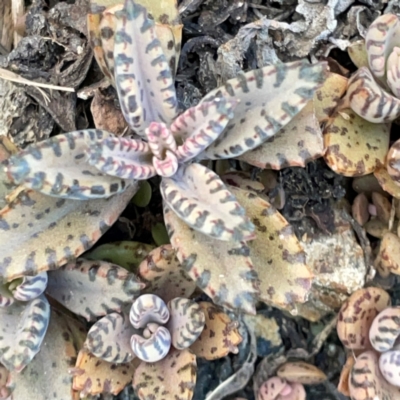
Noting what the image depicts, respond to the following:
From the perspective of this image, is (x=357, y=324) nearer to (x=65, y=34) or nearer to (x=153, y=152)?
(x=153, y=152)

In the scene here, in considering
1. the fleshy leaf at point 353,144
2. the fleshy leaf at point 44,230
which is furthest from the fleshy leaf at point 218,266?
the fleshy leaf at point 353,144

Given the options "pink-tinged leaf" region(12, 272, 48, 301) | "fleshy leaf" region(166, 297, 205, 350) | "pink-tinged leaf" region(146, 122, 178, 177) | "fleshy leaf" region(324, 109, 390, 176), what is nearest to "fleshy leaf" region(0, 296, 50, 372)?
"pink-tinged leaf" region(12, 272, 48, 301)

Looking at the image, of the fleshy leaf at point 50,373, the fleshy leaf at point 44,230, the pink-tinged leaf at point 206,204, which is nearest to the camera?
the pink-tinged leaf at point 206,204

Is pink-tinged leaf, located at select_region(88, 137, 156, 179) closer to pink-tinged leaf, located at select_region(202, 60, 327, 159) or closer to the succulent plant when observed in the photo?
pink-tinged leaf, located at select_region(202, 60, 327, 159)

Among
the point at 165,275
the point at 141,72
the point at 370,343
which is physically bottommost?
the point at 370,343

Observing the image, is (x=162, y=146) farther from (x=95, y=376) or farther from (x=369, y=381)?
(x=369, y=381)

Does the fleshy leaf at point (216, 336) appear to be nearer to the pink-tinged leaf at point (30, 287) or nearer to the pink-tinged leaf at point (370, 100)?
the pink-tinged leaf at point (30, 287)

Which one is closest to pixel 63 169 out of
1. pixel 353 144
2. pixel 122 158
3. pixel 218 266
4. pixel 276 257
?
pixel 122 158
